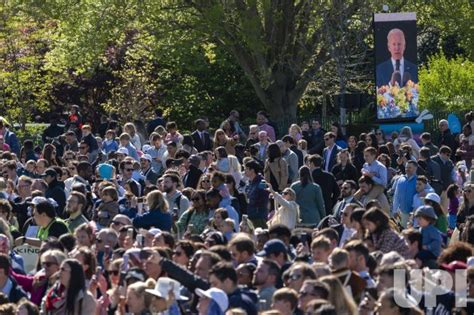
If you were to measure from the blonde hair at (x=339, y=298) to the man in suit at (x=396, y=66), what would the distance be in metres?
21.2

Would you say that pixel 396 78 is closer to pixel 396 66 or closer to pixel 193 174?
pixel 396 66

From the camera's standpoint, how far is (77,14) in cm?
3666

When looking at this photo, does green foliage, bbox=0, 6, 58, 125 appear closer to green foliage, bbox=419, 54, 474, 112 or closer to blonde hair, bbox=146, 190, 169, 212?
green foliage, bbox=419, 54, 474, 112

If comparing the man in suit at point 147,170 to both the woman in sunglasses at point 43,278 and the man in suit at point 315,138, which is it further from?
the woman in sunglasses at point 43,278

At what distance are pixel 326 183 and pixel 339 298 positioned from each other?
9990mm

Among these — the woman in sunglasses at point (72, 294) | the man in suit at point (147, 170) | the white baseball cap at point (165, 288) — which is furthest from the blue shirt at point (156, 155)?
the white baseball cap at point (165, 288)

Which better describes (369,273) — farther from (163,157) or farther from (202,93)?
(202,93)

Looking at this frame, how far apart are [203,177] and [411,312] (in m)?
9.50

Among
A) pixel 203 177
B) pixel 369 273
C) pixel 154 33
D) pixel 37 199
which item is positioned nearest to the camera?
pixel 369 273

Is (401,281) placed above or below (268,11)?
below

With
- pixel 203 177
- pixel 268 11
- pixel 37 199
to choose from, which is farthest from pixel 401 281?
pixel 268 11

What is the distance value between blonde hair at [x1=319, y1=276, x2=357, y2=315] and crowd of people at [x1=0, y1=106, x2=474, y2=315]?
0.01 metres

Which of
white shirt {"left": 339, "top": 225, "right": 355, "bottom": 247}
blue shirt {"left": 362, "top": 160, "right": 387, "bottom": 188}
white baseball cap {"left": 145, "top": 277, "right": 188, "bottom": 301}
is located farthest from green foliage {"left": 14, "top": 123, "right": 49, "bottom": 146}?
white baseball cap {"left": 145, "top": 277, "right": 188, "bottom": 301}

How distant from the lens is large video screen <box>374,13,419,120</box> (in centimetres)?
3133
